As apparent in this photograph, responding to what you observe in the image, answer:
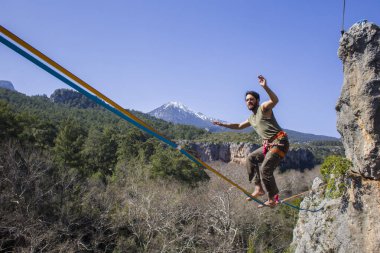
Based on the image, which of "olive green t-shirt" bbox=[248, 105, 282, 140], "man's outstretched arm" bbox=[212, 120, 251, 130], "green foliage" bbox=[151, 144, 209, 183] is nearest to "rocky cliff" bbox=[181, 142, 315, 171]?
"green foliage" bbox=[151, 144, 209, 183]

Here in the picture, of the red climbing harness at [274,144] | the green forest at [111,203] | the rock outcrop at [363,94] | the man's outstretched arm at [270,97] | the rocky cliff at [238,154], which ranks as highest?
the rock outcrop at [363,94]

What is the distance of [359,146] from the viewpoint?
1123 centimetres

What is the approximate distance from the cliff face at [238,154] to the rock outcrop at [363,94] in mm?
55173

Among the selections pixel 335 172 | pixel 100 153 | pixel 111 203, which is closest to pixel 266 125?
pixel 335 172

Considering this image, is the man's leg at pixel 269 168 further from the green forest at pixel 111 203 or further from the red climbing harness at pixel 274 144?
the green forest at pixel 111 203

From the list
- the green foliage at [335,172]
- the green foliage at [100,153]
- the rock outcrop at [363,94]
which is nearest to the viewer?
the rock outcrop at [363,94]

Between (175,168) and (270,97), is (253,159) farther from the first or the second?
(175,168)

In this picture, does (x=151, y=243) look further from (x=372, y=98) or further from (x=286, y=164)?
(x=286, y=164)

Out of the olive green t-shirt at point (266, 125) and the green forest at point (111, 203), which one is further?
the green forest at point (111, 203)

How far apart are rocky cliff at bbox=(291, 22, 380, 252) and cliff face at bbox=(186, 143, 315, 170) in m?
53.9

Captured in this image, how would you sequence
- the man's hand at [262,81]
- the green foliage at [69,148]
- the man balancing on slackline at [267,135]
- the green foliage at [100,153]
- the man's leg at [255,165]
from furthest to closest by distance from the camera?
the green foliage at [100,153], the green foliage at [69,148], the man's leg at [255,165], the man balancing on slackline at [267,135], the man's hand at [262,81]

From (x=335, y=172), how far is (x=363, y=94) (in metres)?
3.18

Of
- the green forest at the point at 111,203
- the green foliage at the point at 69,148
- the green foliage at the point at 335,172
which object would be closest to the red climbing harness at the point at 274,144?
the green foliage at the point at 335,172

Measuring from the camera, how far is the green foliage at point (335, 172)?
12242mm
